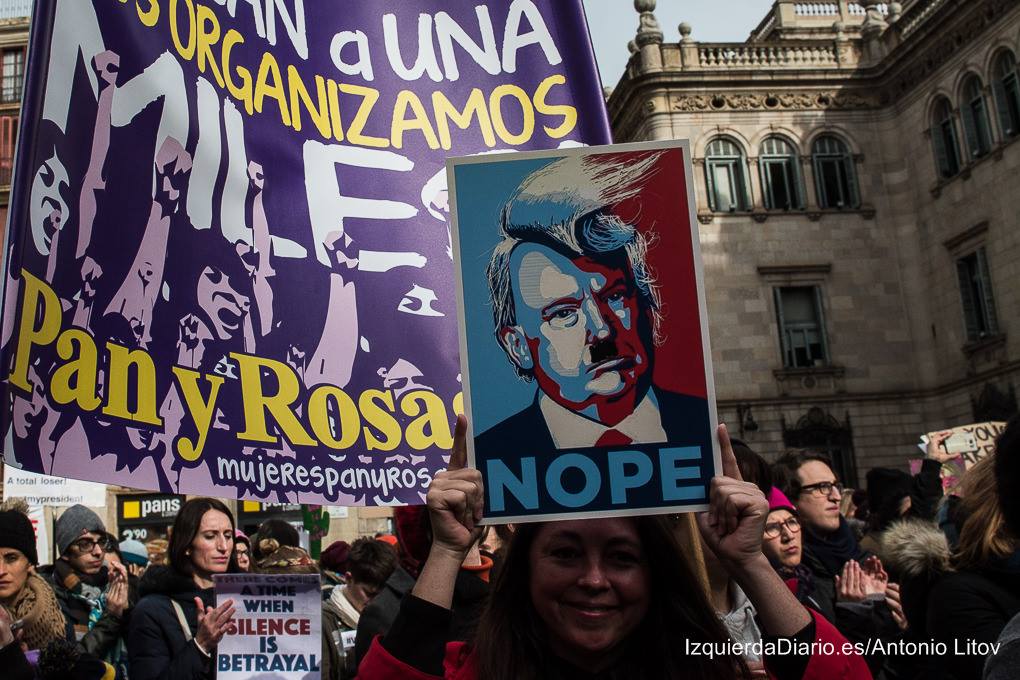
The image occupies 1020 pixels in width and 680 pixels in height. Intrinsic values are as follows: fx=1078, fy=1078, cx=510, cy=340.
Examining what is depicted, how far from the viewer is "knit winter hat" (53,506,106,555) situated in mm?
6673

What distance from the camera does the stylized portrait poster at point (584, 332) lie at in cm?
217

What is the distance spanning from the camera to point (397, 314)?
10.7 ft

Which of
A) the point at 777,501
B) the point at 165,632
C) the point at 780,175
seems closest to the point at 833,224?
the point at 780,175

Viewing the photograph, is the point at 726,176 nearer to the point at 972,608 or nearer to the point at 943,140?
the point at 943,140

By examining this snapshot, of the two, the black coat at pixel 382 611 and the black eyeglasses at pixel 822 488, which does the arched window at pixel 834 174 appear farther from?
the black coat at pixel 382 611

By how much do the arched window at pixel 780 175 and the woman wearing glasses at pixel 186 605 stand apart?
2358cm

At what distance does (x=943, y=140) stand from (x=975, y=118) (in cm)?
149

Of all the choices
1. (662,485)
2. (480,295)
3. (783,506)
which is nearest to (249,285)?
(480,295)

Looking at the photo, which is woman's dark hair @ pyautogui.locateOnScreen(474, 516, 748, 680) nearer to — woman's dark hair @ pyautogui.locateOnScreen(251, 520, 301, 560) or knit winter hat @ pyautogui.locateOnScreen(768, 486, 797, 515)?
knit winter hat @ pyautogui.locateOnScreen(768, 486, 797, 515)

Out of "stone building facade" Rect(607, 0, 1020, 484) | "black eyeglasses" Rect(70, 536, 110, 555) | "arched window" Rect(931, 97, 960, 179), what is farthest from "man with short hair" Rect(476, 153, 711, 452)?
"arched window" Rect(931, 97, 960, 179)

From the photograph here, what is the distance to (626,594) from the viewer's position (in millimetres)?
2230

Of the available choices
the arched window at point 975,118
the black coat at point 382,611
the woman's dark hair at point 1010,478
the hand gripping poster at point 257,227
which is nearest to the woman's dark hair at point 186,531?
the black coat at point 382,611

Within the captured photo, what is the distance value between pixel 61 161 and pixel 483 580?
7.05 ft

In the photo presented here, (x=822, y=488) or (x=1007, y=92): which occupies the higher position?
(x=1007, y=92)
